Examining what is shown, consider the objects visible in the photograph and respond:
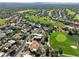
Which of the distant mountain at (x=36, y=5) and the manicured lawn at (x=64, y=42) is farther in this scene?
the distant mountain at (x=36, y=5)

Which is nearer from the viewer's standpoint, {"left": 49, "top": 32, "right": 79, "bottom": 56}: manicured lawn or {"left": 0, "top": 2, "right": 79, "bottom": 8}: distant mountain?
{"left": 49, "top": 32, "right": 79, "bottom": 56}: manicured lawn

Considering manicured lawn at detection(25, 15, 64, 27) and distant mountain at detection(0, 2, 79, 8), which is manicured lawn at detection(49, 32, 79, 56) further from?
distant mountain at detection(0, 2, 79, 8)

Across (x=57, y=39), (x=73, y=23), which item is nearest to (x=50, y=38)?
(x=57, y=39)

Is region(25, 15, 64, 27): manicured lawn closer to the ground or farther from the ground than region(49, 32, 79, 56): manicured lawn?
farther from the ground

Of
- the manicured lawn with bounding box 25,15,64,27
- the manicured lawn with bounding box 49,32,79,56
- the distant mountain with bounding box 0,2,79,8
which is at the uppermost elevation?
the distant mountain with bounding box 0,2,79,8

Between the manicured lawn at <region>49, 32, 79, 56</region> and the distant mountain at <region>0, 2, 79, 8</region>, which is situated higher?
the distant mountain at <region>0, 2, 79, 8</region>

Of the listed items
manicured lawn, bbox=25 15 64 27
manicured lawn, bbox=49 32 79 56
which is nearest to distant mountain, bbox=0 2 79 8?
Answer: manicured lawn, bbox=25 15 64 27

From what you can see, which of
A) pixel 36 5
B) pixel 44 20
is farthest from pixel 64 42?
pixel 36 5

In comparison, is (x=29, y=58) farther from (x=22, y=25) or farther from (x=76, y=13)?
(x=76, y=13)

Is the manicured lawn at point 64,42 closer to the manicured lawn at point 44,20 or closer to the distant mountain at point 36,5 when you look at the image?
the manicured lawn at point 44,20

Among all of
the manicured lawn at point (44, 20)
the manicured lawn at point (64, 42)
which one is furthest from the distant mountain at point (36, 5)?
the manicured lawn at point (64, 42)
